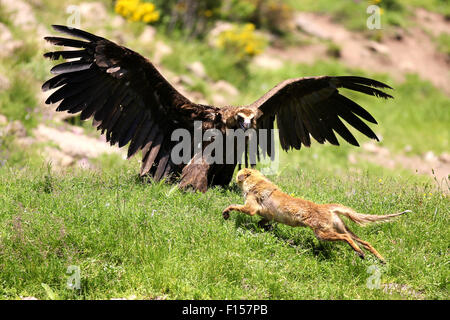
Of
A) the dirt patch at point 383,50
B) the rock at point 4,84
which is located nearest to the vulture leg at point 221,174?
the rock at point 4,84

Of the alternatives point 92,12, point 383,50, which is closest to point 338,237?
point 92,12

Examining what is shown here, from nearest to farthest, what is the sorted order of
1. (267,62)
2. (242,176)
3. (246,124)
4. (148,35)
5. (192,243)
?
(192,243)
(242,176)
(246,124)
(148,35)
(267,62)

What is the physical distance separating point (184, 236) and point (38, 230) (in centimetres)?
150

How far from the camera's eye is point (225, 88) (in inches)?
695

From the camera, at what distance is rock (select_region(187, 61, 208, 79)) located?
57.5 feet

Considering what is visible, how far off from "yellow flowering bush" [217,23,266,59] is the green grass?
12859mm

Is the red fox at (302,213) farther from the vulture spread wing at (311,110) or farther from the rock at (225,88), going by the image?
the rock at (225,88)

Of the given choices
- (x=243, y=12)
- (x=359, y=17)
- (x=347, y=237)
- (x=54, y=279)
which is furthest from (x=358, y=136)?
(x=54, y=279)

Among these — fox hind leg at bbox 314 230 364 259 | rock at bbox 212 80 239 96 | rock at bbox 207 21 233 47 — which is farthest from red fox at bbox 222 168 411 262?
rock at bbox 207 21 233 47

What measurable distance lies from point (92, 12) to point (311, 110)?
11676 mm

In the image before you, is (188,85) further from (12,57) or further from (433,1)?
(433,1)

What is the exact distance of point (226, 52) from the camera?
63.5ft

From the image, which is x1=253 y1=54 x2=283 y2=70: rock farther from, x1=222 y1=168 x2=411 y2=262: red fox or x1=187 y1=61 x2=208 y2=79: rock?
x1=222 y1=168 x2=411 y2=262: red fox

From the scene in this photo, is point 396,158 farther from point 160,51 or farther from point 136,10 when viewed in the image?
point 136,10
